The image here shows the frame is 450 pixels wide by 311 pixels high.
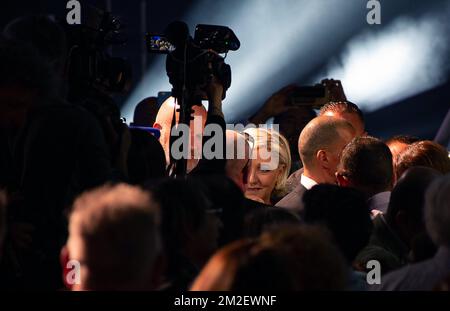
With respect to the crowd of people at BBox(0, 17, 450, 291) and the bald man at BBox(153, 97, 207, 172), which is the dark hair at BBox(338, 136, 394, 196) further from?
the bald man at BBox(153, 97, 207, 172)

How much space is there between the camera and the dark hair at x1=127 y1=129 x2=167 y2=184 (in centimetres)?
323

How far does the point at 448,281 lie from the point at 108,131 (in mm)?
1414

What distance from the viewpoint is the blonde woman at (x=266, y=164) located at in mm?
4590

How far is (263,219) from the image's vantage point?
288cm

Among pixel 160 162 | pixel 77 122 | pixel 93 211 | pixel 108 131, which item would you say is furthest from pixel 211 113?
pixel 93 211

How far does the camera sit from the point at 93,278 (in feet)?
7.07

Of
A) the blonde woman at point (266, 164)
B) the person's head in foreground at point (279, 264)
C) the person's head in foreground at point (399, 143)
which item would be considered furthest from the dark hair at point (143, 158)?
the person's head in foreground at point (399, 143)

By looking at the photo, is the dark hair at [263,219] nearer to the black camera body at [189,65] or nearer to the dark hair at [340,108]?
the black camera body at [189,65]

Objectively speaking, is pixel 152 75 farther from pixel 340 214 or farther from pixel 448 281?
pixel 448 281

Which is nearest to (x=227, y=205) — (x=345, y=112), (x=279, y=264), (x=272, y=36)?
(x=279, y=264)

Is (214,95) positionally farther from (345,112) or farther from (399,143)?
(345,112)

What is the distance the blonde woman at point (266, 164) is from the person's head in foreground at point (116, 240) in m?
2.39

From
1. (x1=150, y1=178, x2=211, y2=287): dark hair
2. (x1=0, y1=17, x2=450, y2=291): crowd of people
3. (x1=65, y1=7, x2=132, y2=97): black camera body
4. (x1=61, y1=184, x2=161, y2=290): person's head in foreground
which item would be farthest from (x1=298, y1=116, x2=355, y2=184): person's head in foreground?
(x1=61, y1=184, x2=161, y2=290): person's head in foreground

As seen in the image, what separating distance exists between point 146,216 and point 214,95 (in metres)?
1.58
